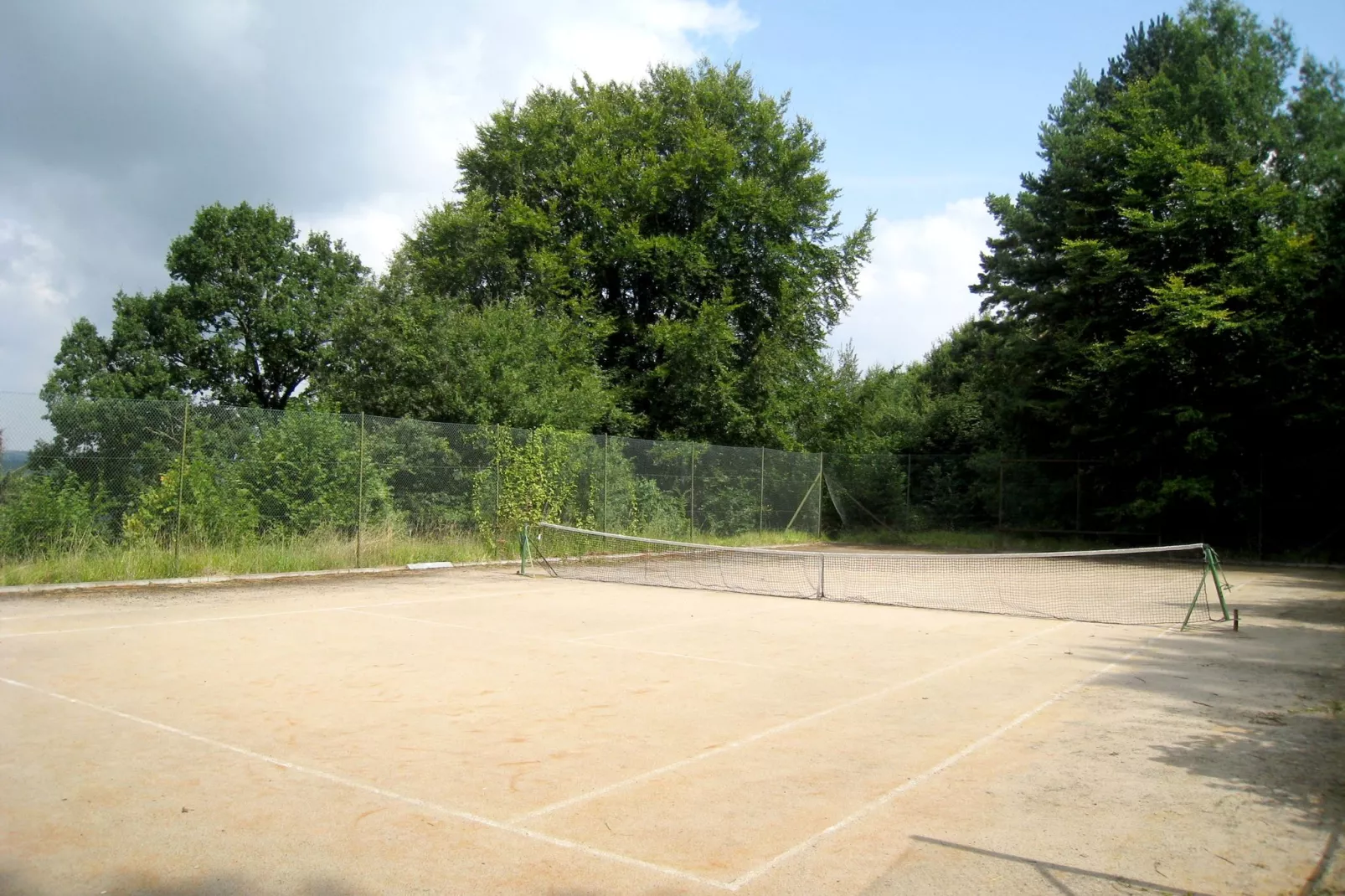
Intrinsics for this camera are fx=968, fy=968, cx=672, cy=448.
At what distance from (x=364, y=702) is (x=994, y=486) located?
A: 997 inches

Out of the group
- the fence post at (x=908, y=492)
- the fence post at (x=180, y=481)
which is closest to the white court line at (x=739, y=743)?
the fence post at (x=180, y=481)

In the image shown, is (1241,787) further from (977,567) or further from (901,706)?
(977,567)

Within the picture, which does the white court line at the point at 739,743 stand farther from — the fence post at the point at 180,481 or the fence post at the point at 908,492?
the fence post at the point at 908,492

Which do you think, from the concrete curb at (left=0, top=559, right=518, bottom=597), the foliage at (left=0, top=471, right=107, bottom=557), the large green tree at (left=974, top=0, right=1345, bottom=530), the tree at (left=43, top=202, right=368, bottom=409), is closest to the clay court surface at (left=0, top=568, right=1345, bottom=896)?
the concrete curb at (left=0, top=559, right=518, bottom=597)

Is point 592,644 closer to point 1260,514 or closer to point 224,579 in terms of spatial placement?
point 224,579

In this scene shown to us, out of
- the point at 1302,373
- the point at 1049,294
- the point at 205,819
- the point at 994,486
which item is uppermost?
the point at 1049,294

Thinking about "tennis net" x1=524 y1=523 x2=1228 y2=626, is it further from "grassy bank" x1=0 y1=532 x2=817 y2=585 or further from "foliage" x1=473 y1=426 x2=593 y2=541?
"grassy bank" x1=0 y1=532 x2=817 y2=585

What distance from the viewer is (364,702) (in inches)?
287

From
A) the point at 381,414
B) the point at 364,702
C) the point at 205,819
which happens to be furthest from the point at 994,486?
the point at 205,819

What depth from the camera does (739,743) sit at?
20.9 ft

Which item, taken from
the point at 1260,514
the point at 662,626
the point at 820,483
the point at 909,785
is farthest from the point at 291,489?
the point at 1260,514

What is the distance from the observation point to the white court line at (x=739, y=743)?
5.08 metres

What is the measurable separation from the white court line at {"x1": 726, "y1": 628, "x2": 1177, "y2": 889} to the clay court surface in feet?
0.07

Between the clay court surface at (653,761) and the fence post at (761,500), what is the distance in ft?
52.5
